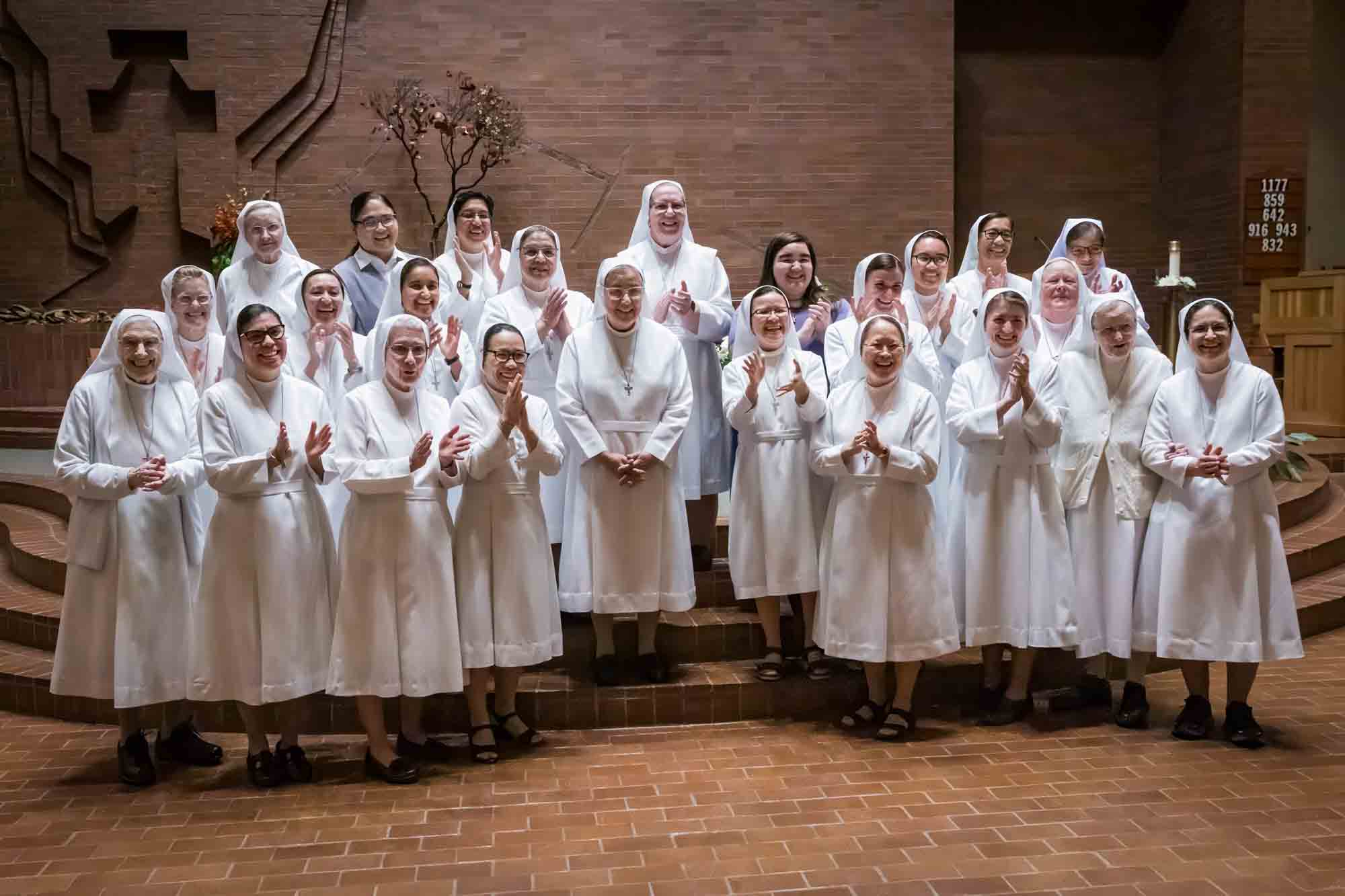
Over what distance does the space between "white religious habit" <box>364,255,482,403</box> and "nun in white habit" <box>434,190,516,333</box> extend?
13cm

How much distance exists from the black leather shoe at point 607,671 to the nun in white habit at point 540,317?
0.72 metres

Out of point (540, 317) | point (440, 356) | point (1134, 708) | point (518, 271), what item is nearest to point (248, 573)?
point (440, 356)

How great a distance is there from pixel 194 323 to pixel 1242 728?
514 centimetres

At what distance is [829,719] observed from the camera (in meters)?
5.82

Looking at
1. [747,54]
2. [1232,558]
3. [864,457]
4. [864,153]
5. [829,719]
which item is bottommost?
[829,719]

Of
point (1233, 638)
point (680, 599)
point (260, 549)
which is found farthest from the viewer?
point (680, 599)

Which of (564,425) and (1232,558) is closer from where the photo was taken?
(1232,558)

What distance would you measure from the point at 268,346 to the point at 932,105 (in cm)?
942

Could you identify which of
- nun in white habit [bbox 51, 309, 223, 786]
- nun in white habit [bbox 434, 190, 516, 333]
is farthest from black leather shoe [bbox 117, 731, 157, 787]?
nun in white habit [bbox 434, 190, 516, 333]

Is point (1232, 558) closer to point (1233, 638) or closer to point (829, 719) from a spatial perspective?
point (1233, 638)

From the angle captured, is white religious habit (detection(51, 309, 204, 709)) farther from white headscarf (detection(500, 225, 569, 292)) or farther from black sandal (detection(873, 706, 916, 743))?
black sandal (detection(873, 706, 916, 743))

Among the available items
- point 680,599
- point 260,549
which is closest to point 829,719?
point 680,599

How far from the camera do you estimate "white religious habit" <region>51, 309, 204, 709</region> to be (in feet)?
16.2

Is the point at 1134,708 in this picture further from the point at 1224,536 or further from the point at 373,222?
the point at 373,222
